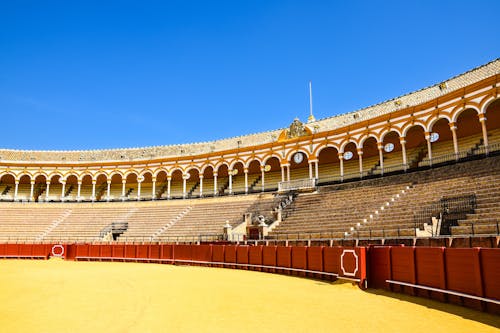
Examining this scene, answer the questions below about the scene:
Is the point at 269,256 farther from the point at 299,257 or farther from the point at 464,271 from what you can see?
the point at 464,271

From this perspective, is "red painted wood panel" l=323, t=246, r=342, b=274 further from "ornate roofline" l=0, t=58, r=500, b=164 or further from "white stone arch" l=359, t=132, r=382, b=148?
"white stone arch" l=359, t=132, r=382, b=148

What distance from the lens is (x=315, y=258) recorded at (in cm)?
1345

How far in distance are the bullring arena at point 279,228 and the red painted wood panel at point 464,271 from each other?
1.3 inches

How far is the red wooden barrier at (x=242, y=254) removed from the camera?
17875 millimetres

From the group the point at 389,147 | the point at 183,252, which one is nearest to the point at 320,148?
the point at 389,147

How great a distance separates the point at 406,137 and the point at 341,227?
35.6 feet

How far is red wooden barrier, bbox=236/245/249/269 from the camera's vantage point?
1788cm

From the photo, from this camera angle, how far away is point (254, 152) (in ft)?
105

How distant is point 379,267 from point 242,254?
8.55 meters

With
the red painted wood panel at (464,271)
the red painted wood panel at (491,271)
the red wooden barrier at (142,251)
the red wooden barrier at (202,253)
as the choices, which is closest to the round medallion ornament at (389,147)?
the red wooden barrier at (202,253)

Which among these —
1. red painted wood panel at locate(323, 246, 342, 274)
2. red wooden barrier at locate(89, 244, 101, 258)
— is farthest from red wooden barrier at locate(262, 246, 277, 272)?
red wooden barrier at locate(89, 244, 101, 258)

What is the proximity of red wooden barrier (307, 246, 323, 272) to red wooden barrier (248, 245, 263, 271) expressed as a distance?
353 cm

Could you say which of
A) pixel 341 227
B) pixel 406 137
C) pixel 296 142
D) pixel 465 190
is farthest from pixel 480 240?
pixel 296 142

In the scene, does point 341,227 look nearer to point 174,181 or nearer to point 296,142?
point 296,142
